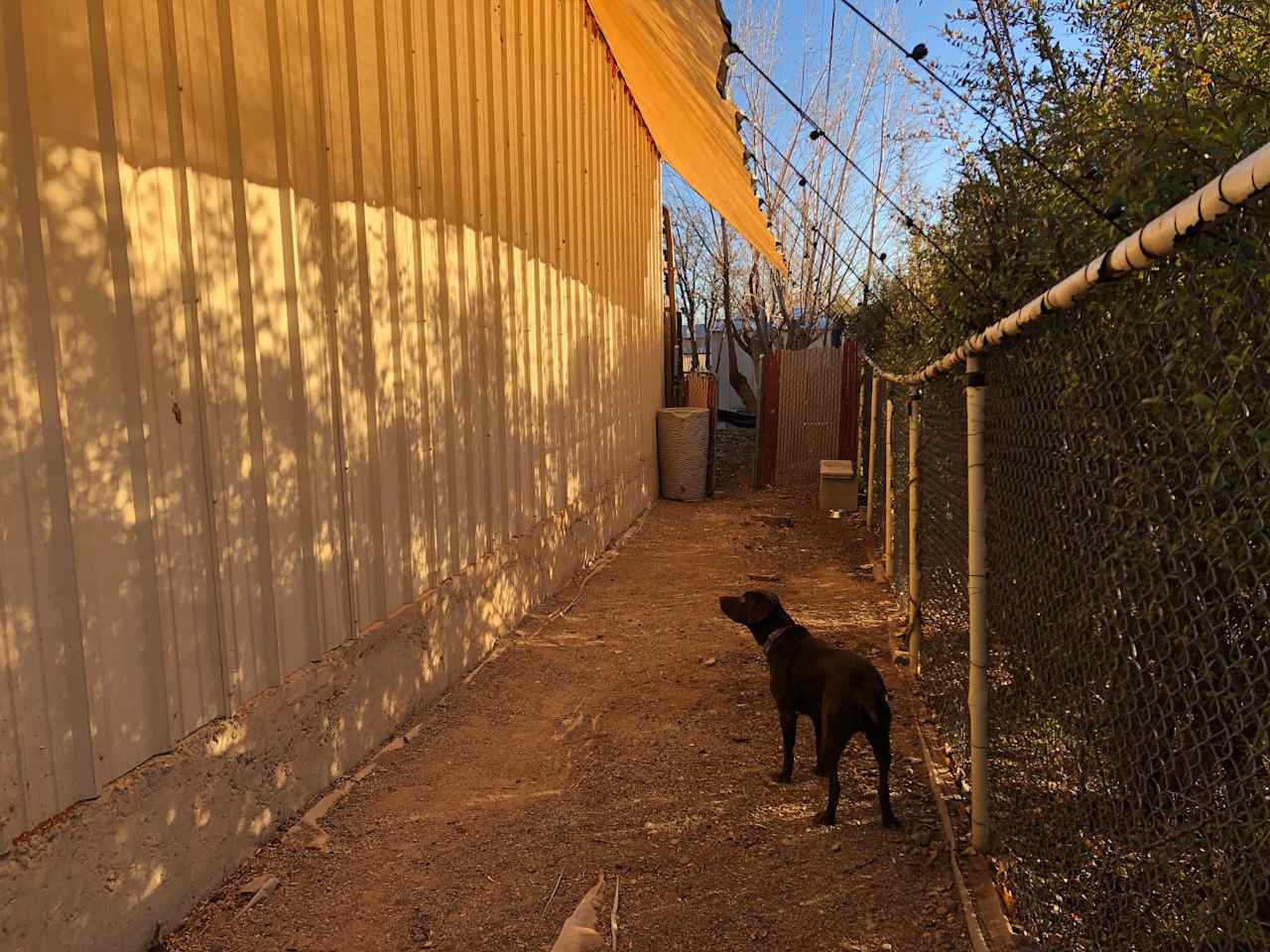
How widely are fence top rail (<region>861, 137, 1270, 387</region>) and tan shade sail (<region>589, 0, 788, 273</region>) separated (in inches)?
139

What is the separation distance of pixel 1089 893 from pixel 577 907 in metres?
1.46

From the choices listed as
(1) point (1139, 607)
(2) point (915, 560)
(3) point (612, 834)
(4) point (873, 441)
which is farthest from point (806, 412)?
(1) point (1139, 607)

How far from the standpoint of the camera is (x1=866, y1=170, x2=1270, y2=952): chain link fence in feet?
4.49

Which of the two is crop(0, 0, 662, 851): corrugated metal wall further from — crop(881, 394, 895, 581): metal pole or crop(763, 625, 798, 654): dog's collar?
crop(881, 394, 895, 581): metal pole

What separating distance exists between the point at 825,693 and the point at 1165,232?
7.26 feet

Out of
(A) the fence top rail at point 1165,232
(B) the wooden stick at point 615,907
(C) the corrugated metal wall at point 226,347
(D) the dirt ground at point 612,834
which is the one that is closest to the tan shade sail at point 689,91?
(C) the corrugated metal wall at point 226,347

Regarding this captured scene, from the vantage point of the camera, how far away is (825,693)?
10.6 feet

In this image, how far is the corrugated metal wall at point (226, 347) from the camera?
7.13 feet

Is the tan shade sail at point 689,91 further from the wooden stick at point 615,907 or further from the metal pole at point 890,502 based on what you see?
the wooden stick at point 615,907

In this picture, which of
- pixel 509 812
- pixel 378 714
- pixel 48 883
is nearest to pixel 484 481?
pixel 378 714

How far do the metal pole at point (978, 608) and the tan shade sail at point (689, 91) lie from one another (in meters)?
3.05

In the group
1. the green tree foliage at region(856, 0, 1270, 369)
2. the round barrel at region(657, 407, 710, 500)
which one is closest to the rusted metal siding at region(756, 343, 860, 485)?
the round barrel at region(657, 407, 710, 500)

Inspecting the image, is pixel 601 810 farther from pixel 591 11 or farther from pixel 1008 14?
pixel 591 11

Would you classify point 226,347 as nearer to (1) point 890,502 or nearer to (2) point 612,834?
(2) point 612,834
